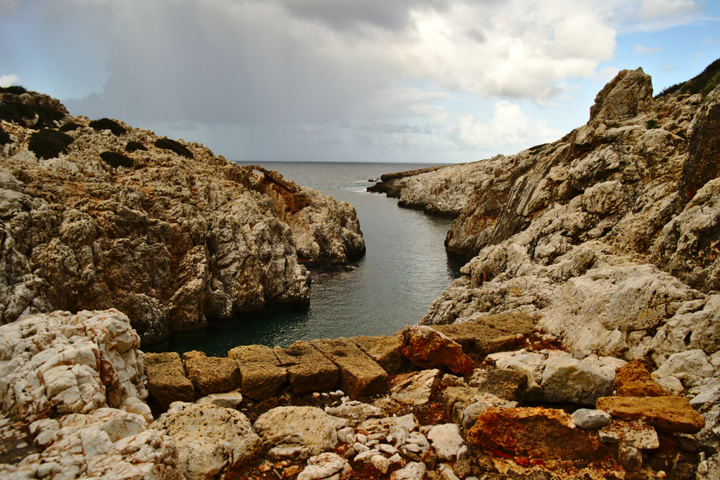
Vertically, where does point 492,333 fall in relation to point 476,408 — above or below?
below

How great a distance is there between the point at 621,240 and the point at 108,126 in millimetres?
49952

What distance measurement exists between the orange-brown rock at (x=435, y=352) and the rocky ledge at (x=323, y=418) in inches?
36.6

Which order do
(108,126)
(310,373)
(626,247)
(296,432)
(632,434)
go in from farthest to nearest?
(108,126) < (626,247) < (310,373) < (296,432) < (632,434)

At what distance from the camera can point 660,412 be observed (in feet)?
26.5

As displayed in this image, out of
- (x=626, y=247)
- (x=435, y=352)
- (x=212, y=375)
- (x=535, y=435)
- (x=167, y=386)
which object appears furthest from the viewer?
(x=626, y=247)

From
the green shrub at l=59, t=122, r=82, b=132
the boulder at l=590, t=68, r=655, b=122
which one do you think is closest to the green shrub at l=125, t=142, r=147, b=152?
the green shrub at l=59, t=122, r=82, b=132

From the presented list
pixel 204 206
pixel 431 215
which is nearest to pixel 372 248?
pixel 204 206

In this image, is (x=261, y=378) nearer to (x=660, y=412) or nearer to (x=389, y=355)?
(x=389, y=355)

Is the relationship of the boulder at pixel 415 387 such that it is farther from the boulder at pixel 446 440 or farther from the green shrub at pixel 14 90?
the green shrub at pixel 14 90

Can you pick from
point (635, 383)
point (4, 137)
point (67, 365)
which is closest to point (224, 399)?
point (67, 365)

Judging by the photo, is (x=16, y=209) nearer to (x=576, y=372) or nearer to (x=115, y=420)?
(x=115, y=420)

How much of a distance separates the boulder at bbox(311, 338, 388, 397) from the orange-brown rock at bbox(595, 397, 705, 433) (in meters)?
6.24

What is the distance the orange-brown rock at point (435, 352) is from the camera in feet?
44.6

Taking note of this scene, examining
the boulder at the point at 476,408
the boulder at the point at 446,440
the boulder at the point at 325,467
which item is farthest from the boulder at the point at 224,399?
the boulder at the point at 476,408
